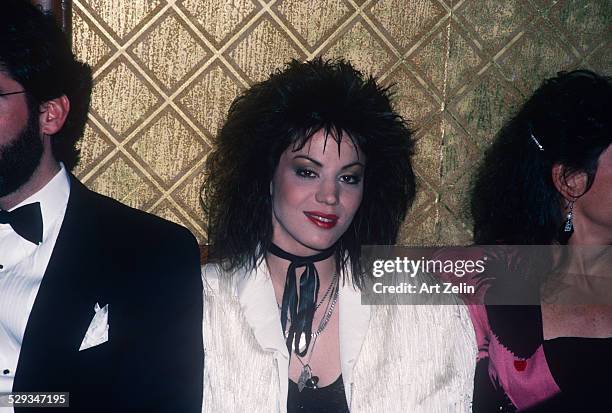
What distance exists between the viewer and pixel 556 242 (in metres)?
2.57

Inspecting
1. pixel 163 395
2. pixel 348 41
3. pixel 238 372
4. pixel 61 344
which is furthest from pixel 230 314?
pixel 348 41

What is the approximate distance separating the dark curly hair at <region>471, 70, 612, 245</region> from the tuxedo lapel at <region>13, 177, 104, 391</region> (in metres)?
1.48

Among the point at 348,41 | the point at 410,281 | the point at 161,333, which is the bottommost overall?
the point at 161,333

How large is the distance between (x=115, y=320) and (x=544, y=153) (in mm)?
1559

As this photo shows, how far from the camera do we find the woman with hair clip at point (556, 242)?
2.40 m

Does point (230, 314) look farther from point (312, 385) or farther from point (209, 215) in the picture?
point (209, 215)

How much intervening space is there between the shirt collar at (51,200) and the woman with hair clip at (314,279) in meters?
0.52

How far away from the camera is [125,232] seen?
2250mm

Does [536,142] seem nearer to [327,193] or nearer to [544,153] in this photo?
[544,153]

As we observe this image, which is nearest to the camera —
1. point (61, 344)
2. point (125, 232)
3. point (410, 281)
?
point (61, 344)

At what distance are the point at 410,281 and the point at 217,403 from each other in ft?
2.48

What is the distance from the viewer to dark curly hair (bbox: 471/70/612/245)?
2467mm

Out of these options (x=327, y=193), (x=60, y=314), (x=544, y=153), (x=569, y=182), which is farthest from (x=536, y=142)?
(x=60, y=314)

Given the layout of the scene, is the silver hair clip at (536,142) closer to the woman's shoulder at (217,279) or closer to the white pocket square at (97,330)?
the woman's shoulder at (217,279)
